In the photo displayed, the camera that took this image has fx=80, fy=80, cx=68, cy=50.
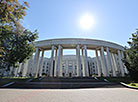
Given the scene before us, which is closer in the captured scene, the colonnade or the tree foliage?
the tree foliage

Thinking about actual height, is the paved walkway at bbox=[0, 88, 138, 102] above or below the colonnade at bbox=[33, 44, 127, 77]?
below

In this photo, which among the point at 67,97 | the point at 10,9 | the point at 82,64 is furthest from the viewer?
the point at 82,64

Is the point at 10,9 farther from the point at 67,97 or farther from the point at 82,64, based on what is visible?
the point at 82,64

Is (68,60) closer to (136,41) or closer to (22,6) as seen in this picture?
(136,41)

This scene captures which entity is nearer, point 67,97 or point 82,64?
point 67,97

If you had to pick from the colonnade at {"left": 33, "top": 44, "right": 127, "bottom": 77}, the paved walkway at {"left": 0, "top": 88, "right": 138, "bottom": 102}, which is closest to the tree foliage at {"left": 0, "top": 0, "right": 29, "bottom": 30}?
the paved walkway at {"left": 0, "top": 88, "right": 138, "bottom": 102}

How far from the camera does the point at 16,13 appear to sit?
517 centimetres

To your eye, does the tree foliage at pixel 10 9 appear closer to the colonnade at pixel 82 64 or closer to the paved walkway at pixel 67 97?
the paved walkway at pixel 67 97

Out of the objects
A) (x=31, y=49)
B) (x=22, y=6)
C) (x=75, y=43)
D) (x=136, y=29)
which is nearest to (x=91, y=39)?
(x=75, y=43)

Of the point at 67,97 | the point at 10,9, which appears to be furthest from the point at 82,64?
the point at 10,9

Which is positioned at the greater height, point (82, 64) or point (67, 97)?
point (82, 64)

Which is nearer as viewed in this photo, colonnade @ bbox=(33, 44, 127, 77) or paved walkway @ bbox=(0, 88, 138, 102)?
paved walkway @ bbox=(0, 88, 138, 102)

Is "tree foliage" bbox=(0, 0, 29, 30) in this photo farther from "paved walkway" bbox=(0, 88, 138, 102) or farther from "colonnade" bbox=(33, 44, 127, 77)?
"colonnade" bbox=(33, 44, 127, 77)

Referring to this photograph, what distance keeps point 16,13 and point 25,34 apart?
43.0 feet
